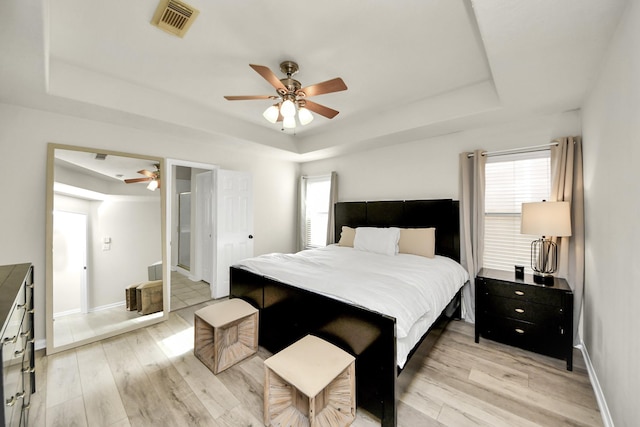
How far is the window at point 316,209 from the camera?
16.0 feet

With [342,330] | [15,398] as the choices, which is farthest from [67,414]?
[342,330]

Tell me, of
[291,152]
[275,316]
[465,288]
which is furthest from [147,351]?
[465,288]

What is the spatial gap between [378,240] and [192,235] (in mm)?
3386

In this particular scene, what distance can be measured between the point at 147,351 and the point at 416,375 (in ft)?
8.23

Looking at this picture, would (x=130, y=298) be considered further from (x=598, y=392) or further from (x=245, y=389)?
(x=598, y=392)

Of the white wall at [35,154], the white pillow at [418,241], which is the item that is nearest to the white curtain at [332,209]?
the white pillow at [418,241]

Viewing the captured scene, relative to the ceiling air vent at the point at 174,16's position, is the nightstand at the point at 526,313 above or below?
below

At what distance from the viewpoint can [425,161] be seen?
359 cm

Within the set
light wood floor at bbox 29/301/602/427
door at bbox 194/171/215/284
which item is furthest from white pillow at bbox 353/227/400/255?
door at bbox 194/171/215/284

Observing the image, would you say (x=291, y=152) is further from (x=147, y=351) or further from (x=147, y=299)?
(x=147, y=351)

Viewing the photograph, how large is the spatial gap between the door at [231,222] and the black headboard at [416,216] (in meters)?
1.67

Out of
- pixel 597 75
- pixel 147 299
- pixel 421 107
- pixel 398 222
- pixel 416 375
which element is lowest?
pixel 416 375

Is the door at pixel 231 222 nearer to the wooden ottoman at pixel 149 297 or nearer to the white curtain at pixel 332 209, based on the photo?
the wooden ottoman at pixel 149 297

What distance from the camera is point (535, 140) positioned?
2.80 metres
